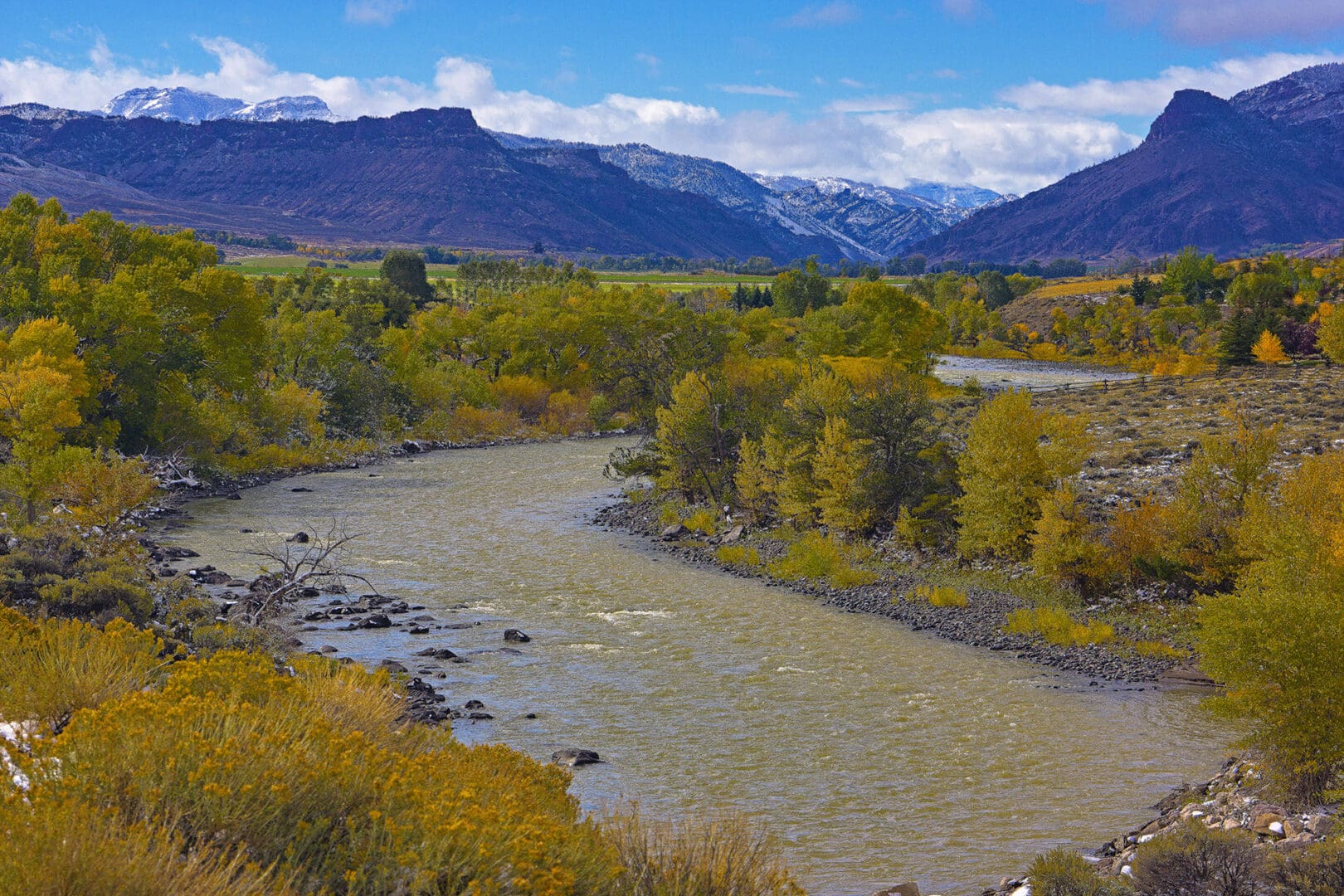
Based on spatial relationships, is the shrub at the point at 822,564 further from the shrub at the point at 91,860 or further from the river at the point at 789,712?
the shrub at the point at 91,860

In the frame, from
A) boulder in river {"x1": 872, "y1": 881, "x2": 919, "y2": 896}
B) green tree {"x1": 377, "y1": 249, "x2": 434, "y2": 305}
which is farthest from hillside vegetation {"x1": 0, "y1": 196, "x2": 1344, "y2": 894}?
green tree {"x1": 377, "y1": 249, "x2": 434, "y2": 305}

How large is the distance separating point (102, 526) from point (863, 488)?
24240 millimetres

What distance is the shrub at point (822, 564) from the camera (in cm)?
3186

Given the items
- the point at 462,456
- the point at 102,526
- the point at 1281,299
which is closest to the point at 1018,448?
the point at 102,526

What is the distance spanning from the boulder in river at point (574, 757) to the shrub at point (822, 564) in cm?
1441

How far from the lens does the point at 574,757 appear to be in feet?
60.9

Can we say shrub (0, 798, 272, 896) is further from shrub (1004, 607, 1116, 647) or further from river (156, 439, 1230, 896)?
shrub (1004, 607, 1116, 647)

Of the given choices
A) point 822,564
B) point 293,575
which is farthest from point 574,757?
point 822,564

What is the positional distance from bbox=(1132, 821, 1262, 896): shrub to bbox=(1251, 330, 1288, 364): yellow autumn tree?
230 feet

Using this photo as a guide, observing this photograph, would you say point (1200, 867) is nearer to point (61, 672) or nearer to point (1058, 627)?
point (61, 672)

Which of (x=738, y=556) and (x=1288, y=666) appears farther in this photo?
(x=738, y=556)

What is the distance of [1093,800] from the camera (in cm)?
1748

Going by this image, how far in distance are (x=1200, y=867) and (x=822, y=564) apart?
21.5m

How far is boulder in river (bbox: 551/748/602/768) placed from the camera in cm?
1839
